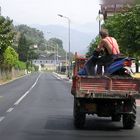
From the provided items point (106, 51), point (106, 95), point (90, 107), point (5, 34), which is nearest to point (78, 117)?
point (90, 107)

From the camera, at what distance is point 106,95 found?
629 inches

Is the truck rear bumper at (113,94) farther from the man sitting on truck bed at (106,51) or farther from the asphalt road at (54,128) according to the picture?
the man sitting on truck bed at (106,51)

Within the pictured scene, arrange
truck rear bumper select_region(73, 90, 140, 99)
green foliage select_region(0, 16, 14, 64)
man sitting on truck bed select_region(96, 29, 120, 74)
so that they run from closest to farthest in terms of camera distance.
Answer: truck rear bumper select_region(73, 90, 140, 99) < man sitting on truck bed select_region(96, 29, 120, 74) < green foliage select_region(0, 16, 14, 64)

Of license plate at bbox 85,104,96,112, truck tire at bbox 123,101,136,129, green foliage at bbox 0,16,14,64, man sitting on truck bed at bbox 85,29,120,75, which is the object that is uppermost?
green foliage at bbox 0,16,14,64

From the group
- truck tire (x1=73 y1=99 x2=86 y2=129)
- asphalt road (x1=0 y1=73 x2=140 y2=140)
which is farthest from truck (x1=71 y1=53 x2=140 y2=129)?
asphalt road (x1=0 y1=73 x2=140 y2=140)

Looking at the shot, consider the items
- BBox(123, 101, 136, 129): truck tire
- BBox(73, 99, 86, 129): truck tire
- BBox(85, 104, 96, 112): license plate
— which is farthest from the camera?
BBox(73, 99, 86, 129): truck tire

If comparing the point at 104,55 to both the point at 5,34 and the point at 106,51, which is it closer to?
the point at 106,51

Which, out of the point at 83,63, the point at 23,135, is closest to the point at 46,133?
the point at 23,135

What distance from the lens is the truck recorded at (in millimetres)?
16000

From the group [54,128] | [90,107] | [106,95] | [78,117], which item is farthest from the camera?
[78,117]

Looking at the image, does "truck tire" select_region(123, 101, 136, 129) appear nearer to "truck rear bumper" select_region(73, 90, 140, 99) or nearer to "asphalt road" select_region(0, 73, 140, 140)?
"asphalt road" select_region(0, 73, 140, 140)

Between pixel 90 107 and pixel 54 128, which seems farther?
pixel 54 128

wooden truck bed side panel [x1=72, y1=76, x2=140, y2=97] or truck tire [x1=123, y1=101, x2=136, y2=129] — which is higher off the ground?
wooden truck bed side panel [x1=72, y1=76, x2=140, y2=97]

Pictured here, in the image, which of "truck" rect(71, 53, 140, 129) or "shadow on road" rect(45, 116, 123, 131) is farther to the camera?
"shadow on road" rect(45, 116, 123, 131)
